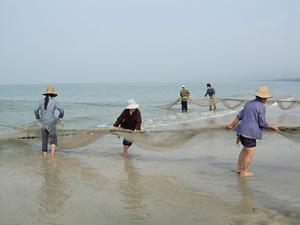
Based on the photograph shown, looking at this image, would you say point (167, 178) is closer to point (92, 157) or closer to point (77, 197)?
point (77, 197)

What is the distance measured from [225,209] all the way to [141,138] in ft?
10.4

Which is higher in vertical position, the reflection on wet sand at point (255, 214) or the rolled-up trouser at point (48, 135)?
the rolled-up trouser at point (48, 135)

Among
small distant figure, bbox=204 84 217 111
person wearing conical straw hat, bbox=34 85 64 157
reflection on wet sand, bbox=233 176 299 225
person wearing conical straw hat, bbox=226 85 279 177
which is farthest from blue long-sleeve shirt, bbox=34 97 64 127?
small distant figure, bbox=204 84 217 111

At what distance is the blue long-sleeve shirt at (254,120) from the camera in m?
5.68

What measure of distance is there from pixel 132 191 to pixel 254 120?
6.54 feet

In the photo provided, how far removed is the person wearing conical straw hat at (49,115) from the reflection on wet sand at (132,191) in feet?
5.53

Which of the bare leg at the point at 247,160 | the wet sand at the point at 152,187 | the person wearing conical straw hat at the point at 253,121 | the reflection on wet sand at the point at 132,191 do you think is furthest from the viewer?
the bare leg at the point at 247,160

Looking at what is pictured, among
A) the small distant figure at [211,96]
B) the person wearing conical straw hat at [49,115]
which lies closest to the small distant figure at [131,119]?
the person wearing conical straw hat at [49,115]

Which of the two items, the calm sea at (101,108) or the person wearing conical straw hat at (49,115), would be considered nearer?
the person wearing conical straw hat at (49,115)

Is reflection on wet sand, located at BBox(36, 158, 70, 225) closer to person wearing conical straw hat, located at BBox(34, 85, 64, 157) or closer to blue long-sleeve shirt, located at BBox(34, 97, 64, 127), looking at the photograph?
person wearing conical straw hat, located at BBox(34, 85, 64, 157)

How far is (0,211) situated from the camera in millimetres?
4531

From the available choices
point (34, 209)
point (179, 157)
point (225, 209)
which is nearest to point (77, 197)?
point (34, 209)

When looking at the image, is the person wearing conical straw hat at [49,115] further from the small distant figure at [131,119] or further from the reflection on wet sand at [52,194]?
the small distant figure at [131,119]

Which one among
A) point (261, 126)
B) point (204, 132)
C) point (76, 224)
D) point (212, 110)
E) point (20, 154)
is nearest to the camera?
point (76, 224)
